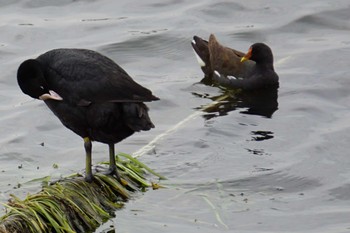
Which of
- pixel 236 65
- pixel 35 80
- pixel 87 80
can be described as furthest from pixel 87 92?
pixel 236 65

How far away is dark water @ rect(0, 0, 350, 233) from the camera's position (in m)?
7.97

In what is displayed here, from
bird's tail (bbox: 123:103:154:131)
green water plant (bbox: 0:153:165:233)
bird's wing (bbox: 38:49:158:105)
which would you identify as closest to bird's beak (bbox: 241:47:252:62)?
green water plant (bbox: 0:153:165:233)

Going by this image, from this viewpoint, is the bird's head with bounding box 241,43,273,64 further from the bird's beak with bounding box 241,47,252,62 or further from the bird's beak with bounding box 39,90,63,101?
the bird's beak with bounding box 39,90,63,101

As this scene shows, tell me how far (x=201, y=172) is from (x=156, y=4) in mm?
7521

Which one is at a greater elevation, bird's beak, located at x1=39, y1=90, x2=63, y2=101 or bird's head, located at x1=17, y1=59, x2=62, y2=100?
bird's head, located at x1=17, y1=59, x2=62, y2=100

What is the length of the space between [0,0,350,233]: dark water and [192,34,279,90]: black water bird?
0.30 m

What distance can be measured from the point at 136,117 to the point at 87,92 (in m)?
0.50

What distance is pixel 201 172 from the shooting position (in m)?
8.96

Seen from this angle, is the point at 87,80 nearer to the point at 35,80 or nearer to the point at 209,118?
the point at 35,80

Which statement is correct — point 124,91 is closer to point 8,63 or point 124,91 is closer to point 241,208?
point 241,208

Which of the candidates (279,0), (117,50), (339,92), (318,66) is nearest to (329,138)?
(339,92)

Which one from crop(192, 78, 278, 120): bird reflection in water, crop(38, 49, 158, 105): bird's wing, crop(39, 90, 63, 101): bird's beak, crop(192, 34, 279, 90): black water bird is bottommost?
crop(192, 78, 278, 120): bird reflection in water

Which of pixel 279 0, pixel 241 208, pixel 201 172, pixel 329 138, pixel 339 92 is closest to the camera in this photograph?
pixel 241 208

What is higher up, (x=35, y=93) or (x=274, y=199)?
(x=35, y=93)
